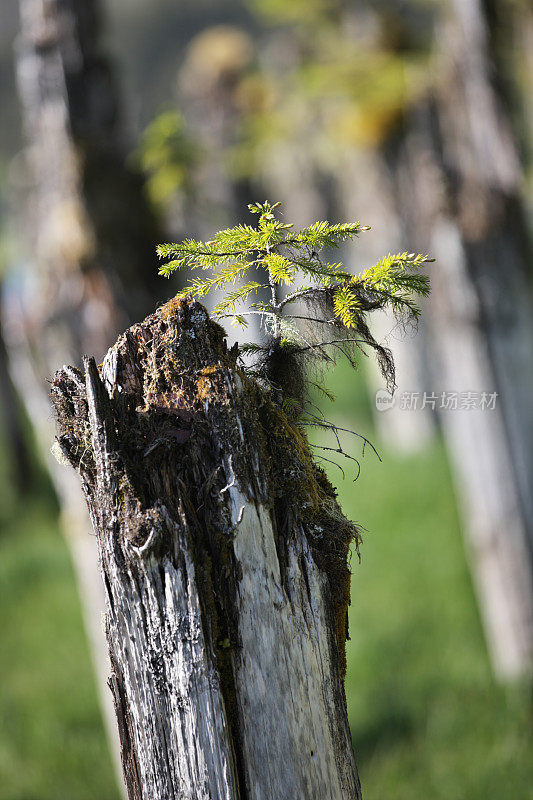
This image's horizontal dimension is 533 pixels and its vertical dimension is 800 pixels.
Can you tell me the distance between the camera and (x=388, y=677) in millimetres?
5727

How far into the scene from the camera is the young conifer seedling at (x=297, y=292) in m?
1.53

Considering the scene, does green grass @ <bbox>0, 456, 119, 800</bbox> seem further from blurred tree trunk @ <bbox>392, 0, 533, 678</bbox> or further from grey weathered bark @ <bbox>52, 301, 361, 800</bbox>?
grey weathered bark @ <bbox>52, 301, 361, 800</bbox>

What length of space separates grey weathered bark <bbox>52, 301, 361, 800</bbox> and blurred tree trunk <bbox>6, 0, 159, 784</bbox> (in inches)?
94.6

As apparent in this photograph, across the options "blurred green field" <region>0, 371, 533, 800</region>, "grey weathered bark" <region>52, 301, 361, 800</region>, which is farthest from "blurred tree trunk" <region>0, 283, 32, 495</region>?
"grey weathered bark" <region>52, 301, 361, 800</region>

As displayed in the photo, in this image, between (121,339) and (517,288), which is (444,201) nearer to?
(517,288)

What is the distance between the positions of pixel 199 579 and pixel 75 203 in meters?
2.94

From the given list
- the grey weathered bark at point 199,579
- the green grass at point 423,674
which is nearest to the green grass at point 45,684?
the green grass at point 423,674

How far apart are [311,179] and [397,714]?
804 cm

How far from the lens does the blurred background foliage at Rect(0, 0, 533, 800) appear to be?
4727 mm

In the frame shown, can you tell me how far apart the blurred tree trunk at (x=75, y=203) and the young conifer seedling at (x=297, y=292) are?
236 cm

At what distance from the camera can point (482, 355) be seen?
16.3 feet

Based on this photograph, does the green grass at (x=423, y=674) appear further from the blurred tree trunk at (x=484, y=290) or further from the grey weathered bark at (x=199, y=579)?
the grey weathered bark at (x=199, y=579)

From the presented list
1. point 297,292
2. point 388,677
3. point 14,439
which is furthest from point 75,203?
point 14,439

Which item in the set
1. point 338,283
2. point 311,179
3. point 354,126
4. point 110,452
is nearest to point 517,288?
point 354,126
